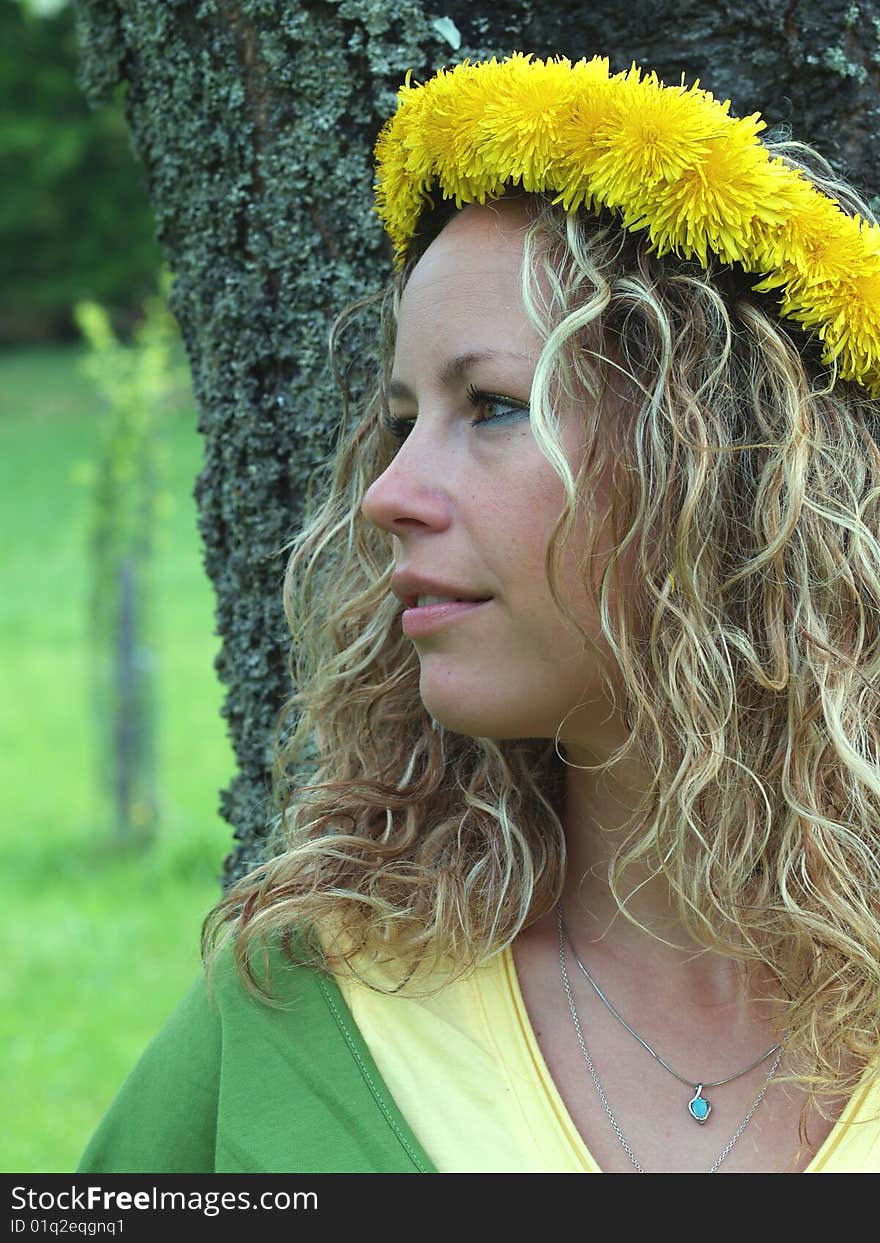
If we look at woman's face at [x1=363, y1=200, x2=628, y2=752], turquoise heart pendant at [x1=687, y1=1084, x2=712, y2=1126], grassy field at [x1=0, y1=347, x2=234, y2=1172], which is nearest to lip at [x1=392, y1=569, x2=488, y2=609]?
woman's face at [x1=363, y1=200, x2=628, y2=752]

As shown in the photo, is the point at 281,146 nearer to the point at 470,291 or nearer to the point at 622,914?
the point at 470,291

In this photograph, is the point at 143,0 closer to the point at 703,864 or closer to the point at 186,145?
the point at 186,145

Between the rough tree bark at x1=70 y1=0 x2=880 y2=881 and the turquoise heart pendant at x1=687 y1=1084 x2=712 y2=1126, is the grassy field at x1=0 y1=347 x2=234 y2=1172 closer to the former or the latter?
the rough tree bark at x1=70 y1=0 x2=880 y2=881

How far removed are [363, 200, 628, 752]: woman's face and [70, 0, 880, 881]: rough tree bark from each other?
1.30 feet

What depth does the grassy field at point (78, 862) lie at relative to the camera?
4336mm

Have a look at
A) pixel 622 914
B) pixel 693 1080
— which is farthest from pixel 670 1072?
pixel 622 914

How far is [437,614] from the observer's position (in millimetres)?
1538

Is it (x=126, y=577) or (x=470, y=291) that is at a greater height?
(x=470, y=291)

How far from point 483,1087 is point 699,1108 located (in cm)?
23

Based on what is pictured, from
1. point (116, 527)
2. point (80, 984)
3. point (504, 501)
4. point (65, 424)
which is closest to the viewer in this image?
point (504, 501)

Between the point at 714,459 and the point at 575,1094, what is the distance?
2.26 ft

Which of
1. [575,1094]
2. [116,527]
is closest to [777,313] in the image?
[575,1094]

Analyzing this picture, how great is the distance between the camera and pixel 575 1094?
158cm

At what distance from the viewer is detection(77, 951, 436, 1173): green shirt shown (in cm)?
151
